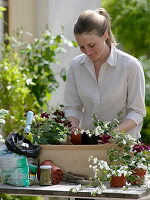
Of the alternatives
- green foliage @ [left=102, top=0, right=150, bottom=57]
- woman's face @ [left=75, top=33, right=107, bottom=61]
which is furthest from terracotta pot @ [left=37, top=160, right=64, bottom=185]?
green foliage @ [left=102, top=0, right=150, bottom=57]

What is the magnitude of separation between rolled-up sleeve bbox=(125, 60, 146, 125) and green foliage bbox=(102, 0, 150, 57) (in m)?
10.5

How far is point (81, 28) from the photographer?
376cm

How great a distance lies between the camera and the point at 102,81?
3.97 meters

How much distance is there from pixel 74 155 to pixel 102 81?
0.53 m

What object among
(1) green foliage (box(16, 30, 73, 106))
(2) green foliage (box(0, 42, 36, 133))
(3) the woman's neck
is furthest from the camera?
(1) green foliage (box(16, 30, 73, 106))

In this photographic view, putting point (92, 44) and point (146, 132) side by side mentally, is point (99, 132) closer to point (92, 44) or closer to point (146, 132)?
point (92, 44)

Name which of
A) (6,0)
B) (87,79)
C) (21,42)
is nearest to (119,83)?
(87,79)

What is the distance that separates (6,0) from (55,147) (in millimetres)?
3718

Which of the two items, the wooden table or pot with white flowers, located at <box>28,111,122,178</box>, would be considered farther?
pot with white flowers, located at <box>28,111,122,178</box>

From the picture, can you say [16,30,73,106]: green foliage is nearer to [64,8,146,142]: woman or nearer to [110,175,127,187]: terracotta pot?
[64,8,146,142]: woman

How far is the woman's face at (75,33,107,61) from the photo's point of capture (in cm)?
376

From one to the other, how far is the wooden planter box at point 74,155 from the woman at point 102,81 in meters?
0.21

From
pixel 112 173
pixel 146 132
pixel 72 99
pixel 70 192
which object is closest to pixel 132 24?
pixel 146 132

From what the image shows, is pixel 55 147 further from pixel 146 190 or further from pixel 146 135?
pixel 146 135
